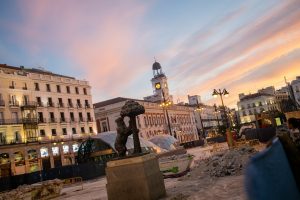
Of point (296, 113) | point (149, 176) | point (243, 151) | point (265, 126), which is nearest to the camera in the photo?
point (149, 176)

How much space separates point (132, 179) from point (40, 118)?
1816 inches

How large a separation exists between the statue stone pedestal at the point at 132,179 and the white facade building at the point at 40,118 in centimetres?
3925

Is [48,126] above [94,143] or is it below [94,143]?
above

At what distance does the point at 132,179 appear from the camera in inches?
382

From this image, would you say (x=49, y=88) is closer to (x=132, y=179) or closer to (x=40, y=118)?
(x=40, y=118)

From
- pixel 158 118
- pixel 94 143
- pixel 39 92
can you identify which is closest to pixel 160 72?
pixel 158 118

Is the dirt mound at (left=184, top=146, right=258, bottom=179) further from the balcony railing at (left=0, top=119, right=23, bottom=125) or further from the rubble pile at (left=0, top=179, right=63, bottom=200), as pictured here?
the balcony railing at (left=0, top=119, right=23, bottom=125)

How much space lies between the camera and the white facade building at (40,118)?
46.2 metres

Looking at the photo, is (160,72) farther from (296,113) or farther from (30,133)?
(296,113)

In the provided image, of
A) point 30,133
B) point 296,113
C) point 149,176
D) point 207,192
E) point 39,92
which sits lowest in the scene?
point 207,192

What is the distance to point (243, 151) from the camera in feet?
53.0

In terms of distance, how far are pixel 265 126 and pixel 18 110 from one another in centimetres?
3627

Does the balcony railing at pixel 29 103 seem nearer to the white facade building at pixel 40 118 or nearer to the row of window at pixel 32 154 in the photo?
the white facade building at pixel 40 118

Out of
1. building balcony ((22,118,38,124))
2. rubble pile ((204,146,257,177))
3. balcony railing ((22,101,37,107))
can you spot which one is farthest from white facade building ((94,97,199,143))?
rubble pile ((204,146,257,177))
